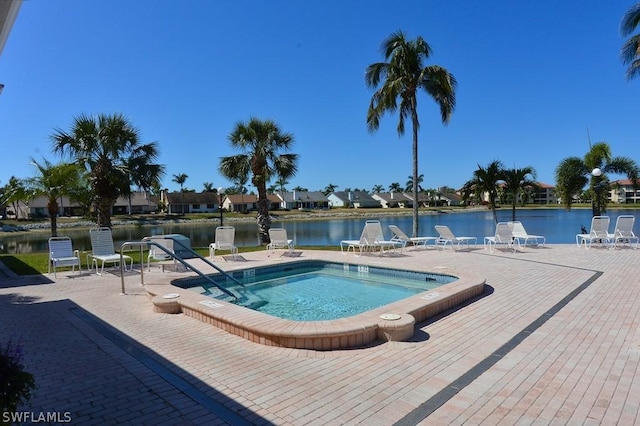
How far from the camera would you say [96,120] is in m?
14.6

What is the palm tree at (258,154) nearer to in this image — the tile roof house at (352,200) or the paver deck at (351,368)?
the paver deck at (351,368)

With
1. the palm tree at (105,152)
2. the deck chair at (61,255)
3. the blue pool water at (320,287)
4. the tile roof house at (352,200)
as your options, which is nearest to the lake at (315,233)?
the blue pool water at (320,287)

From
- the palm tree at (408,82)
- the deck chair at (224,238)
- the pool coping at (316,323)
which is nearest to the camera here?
the pool coping at (316,323)

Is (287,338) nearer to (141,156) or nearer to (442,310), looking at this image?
(442,310)

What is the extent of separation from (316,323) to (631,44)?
17153mm

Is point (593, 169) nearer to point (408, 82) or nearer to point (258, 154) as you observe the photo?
point (408, 82)

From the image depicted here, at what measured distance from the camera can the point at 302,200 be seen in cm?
9150

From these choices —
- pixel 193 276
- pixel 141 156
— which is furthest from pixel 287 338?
pixel 141 156

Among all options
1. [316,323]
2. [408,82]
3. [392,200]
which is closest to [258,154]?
[408,82]

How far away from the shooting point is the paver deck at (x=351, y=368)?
3168 millimetres

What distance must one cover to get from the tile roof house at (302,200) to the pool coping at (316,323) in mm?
83155

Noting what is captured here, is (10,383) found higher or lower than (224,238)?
lower

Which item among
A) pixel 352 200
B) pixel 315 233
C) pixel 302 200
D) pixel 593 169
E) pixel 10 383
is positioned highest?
pixel 302 200

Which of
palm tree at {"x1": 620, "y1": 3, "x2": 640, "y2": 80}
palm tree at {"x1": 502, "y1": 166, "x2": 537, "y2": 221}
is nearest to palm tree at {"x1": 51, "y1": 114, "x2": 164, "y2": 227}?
palm tree at {"x1": 502, "y1": 166, "x2": 537, "y2": 221}
